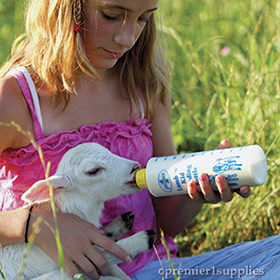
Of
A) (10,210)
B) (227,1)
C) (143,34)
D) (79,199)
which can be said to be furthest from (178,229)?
(227,1)

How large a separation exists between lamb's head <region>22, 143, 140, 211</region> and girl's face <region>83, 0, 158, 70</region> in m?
0.43

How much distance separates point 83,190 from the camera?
1.58m

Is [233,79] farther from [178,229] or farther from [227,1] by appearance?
[178,229]

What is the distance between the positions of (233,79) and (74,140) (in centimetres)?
164

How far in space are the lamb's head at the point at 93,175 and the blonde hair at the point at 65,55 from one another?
1.03ft

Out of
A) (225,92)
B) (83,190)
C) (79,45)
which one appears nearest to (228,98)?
(225,92)

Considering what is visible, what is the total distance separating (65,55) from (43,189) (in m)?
0.59

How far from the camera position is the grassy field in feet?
7.84

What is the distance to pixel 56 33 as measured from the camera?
1.67 meters

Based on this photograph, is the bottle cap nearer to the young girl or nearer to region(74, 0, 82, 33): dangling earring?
the young girl

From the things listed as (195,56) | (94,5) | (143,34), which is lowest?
(195,56)

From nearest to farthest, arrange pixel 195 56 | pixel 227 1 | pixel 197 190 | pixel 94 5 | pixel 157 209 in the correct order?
pixel 197 190 → pixel 94 5 → pixel 157 209 → pixel 195 56 → pixel 227 1

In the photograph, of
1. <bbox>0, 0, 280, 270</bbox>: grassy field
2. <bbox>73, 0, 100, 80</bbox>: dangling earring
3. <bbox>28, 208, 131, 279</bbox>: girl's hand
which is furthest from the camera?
<bbox>0, 0, 280, 270</bbox>: grassy field

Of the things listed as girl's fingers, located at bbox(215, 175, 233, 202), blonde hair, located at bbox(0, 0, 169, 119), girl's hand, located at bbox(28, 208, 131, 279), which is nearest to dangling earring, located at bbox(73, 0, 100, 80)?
blonde hair, located at bbox(0, 0, 169, 119)
